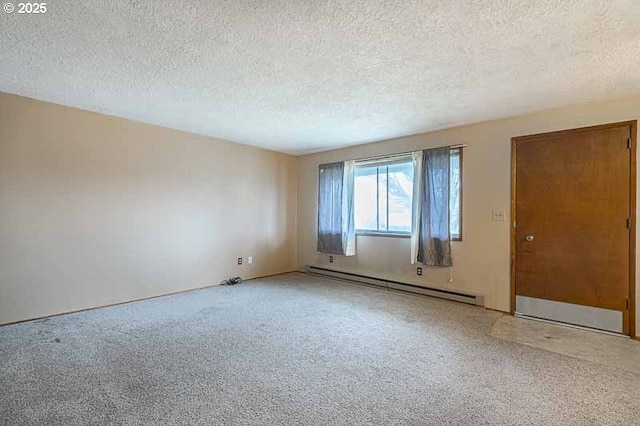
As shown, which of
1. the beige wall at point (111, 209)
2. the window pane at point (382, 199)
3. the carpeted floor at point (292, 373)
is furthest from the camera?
the window pane at point (382, 199)

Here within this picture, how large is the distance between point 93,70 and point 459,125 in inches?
156

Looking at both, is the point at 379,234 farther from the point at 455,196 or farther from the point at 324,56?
the point at 324,56

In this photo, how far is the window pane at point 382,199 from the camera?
4.96m

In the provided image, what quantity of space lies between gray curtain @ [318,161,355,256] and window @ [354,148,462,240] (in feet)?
0.47

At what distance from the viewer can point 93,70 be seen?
2.62 m

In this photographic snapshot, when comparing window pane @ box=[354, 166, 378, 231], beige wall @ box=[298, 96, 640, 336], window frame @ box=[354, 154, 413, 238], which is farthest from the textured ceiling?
window pane @ box=[354, 166, 378, 231]

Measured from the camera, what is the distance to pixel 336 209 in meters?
5.40

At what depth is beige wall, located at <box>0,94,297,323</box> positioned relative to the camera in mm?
3225

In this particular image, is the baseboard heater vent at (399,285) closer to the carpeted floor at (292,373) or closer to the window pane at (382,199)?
the carpeted floor at (292,373)

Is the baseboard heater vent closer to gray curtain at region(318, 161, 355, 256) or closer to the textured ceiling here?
gray curtain at region(318, 161, 355, 256)

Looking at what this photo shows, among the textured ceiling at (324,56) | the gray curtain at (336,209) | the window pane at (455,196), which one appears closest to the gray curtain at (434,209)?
the window pane at (455,196)

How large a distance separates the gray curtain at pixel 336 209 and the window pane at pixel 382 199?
0.46 metres

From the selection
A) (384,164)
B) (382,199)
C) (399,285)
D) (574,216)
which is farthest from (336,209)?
(574,216)

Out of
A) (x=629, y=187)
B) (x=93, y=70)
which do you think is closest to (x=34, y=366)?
(x=93, y=70)
